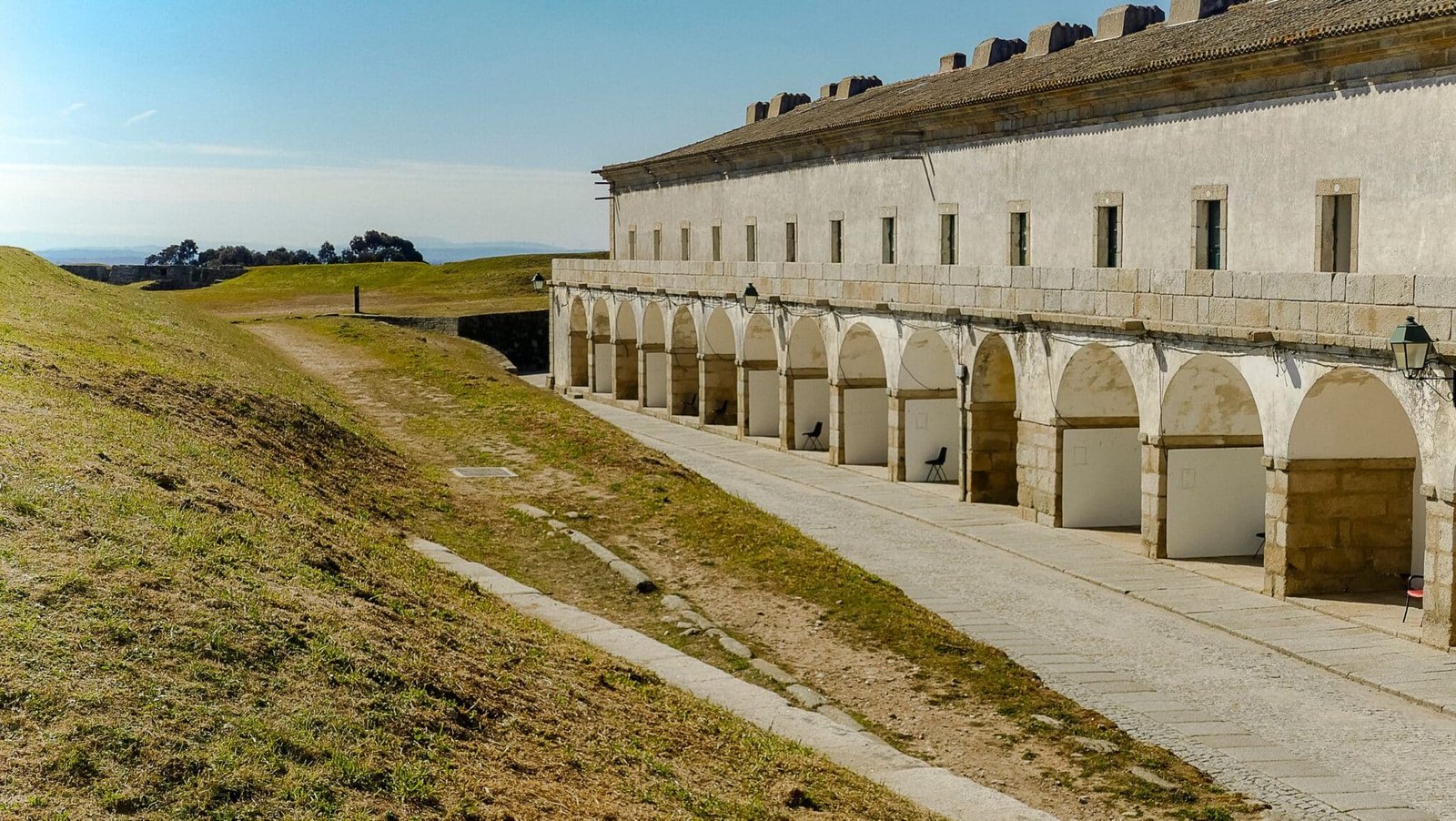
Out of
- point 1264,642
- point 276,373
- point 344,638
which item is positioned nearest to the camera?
point 344,638

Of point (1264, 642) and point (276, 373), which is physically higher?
point (276, 373)

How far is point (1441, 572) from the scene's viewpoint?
1850cm

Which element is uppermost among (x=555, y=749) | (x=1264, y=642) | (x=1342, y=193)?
(x=1342, y=193)

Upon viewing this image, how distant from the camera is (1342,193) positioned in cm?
2427

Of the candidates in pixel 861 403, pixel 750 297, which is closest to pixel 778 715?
pixel 861 403

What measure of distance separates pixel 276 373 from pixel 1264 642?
25.6 metres

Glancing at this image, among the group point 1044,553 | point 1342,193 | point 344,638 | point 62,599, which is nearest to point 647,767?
point 344,638

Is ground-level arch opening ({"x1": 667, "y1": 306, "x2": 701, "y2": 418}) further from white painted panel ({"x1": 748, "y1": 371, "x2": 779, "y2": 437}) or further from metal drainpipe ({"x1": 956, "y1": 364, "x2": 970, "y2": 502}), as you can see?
metal drainpipe ({"x1": 956, "y1": 364, "x2": 970, "y2": 502})

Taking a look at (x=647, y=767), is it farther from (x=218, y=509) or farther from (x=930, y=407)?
(x=930, y=407)

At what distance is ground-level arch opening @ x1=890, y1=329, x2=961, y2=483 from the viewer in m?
33.2

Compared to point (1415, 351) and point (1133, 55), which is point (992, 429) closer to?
point (1133, 55)

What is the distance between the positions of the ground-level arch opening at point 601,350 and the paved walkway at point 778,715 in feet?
117

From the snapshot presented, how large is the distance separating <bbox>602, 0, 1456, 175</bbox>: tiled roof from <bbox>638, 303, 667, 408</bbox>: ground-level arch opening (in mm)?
5991

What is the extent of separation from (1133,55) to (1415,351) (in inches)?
578
